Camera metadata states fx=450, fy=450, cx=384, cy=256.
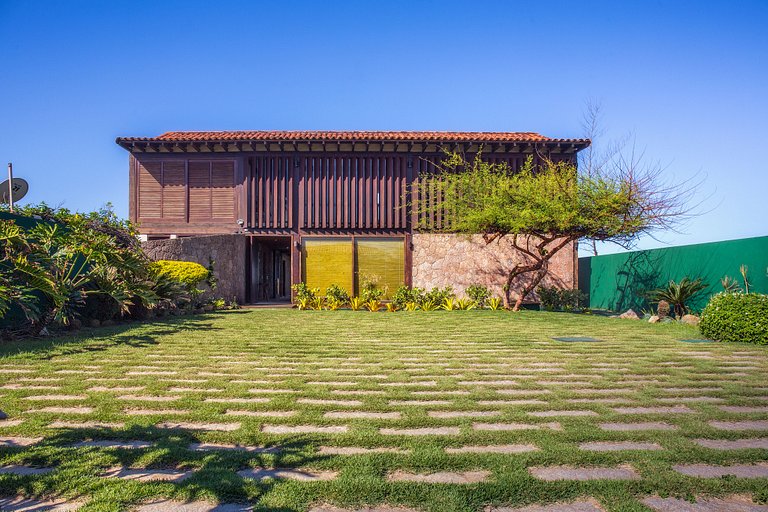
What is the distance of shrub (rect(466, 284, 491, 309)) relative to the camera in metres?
15.2

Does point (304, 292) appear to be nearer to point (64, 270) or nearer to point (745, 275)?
point (64, 270)

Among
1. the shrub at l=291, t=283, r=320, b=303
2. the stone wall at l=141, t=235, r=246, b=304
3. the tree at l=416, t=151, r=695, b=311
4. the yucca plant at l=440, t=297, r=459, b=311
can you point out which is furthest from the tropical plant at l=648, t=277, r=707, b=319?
the stone wall at l=141, t=235, r=246, b=304

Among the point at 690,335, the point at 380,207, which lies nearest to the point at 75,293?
the point at 380,207

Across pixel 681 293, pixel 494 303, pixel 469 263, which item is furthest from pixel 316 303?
pixel 681 293

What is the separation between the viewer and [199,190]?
16641 mm

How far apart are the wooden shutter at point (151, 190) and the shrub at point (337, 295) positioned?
23.4ft

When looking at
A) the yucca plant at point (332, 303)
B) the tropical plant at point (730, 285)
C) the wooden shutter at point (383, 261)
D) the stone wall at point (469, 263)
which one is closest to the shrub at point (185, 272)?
the yucca plant at point (332, 303)

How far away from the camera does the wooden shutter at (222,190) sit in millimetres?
16500

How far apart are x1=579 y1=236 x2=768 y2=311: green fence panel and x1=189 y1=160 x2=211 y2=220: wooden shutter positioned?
14921 mm

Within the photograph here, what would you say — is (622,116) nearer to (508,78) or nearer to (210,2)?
(508,78)

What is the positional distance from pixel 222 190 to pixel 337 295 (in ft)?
19.7

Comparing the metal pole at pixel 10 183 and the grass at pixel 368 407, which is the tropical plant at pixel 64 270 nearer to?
the grass at pixel 368 407

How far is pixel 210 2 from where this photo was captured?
9.27 meters

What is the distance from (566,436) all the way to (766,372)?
4058 millimetres
